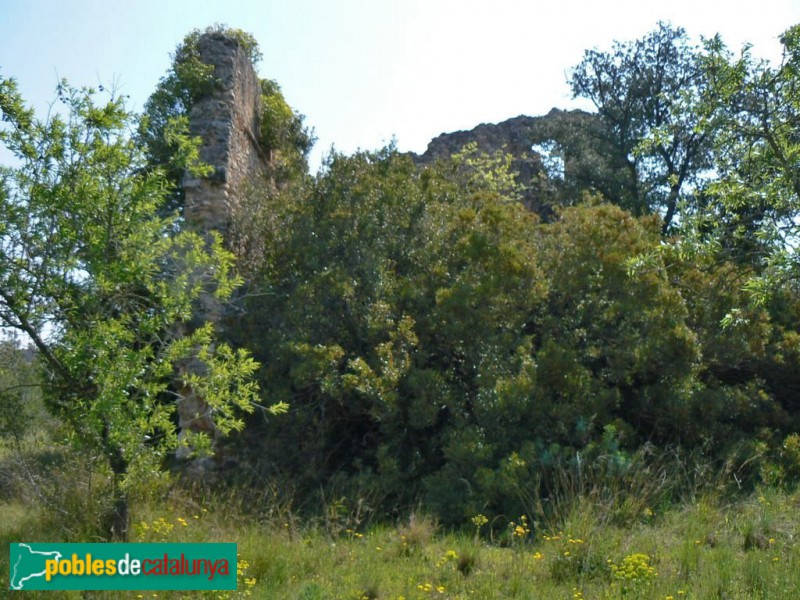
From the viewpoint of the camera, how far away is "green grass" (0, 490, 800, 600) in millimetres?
5180

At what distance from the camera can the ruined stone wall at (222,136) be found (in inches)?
406

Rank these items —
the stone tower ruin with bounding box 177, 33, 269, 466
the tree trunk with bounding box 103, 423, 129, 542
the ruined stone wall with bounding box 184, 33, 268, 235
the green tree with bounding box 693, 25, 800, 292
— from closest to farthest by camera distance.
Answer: the green tree with bounding box 693, 25, 800, 292 → the tree trunk with bounding box 103, 423, 129, 542 → the stone tower ruin with bounding box 177, 33, 269, 466 → the ruined stone wall with bounding box 184, 33, 268, 235

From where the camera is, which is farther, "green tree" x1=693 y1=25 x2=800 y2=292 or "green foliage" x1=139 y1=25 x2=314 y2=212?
"green foliage" x1=139 y1=25 x2=314 y2=212

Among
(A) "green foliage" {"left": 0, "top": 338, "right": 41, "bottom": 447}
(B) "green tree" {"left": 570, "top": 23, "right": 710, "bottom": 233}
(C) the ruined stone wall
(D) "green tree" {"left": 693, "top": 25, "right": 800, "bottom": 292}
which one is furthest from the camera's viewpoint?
(B) "green tree" {"left": 570, "top": 23, "right": 710, "bottom": 233}

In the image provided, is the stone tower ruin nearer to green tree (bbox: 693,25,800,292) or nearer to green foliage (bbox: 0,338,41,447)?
green foliage (bbox: 0,338,41,447)

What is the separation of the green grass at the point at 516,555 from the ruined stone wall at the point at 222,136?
14.8 ft

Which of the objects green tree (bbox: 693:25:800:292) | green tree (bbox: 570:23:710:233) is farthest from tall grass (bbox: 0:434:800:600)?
green tree (bbox: 570:23:710:233)

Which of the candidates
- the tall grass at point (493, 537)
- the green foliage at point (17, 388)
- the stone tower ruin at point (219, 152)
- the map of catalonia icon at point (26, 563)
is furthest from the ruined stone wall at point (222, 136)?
the map of catalonia icon at point (26, 563)

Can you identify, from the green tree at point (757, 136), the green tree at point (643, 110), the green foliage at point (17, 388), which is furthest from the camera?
the green tree at point (643, 110)

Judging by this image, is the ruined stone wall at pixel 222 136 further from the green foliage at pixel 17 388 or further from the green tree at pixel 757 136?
the green tree at pixel 757 136

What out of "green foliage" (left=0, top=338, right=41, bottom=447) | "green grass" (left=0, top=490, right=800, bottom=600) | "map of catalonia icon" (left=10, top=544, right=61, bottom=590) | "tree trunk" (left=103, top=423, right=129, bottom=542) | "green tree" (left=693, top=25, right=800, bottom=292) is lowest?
"green grass" (left=0, top=490, right=800, bottom=600)

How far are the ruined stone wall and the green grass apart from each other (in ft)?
14.8

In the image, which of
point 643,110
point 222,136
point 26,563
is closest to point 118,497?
point 26,563

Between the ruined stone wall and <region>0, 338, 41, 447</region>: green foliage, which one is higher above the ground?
the ruined stone wall
